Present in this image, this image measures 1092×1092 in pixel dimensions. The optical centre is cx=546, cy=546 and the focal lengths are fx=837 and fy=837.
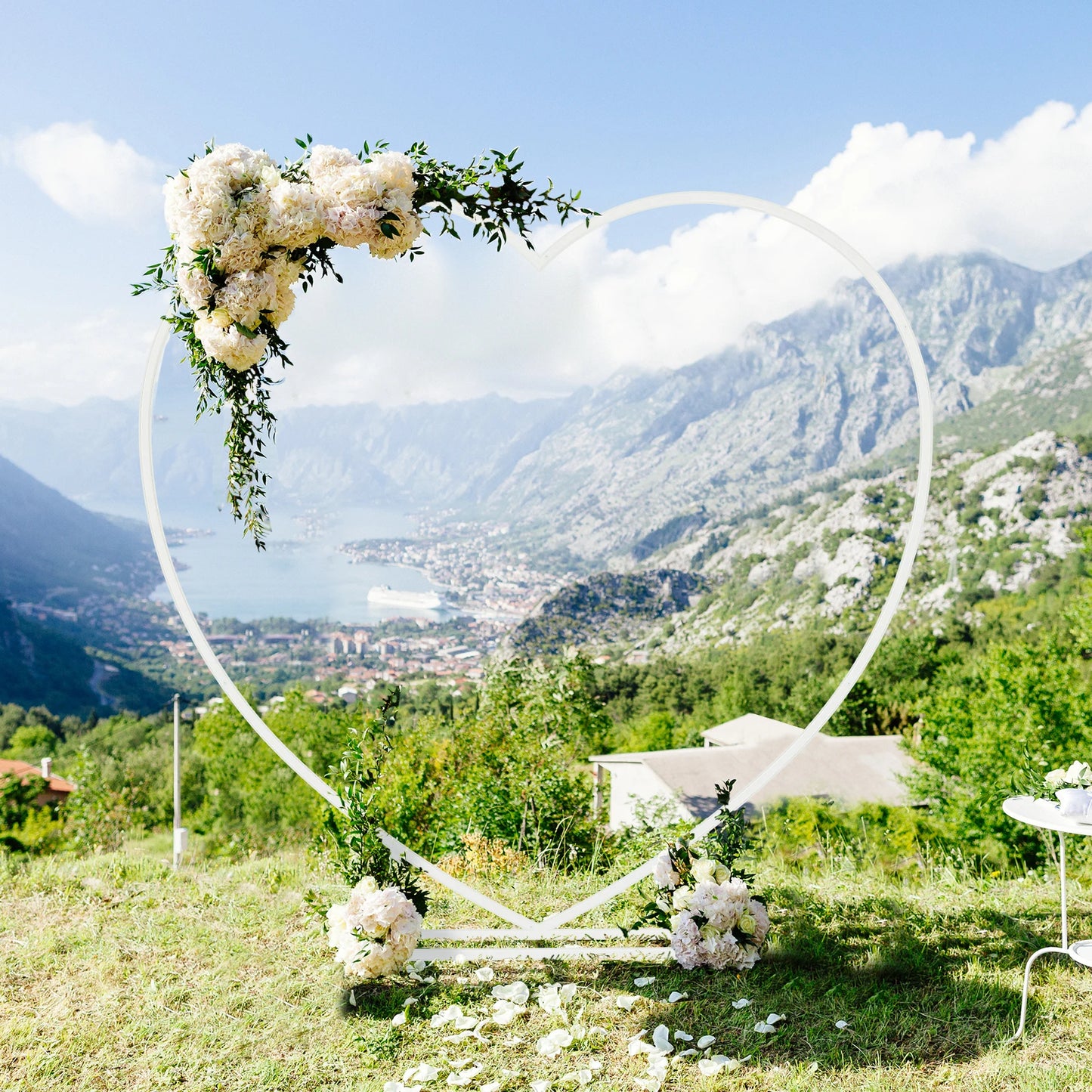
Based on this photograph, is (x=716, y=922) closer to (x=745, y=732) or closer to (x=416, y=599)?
(x=416, y=599)

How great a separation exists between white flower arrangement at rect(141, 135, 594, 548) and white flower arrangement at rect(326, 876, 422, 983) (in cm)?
172

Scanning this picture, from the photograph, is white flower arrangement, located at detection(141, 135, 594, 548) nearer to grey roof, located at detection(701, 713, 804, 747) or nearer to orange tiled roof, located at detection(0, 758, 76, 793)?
grey roof, located at detection(701, 713, 804, 747)

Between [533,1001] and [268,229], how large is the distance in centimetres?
325

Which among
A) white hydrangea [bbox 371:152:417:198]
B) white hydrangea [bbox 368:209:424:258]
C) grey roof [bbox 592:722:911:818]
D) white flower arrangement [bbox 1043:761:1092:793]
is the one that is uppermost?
white hydrangea [bbox 371:152:417:198]

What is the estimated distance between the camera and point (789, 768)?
64.0 ft

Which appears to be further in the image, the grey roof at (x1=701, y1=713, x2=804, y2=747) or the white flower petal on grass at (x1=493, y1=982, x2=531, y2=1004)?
the grey roof at (x1=701, y1=713, x2=804, y2=747)

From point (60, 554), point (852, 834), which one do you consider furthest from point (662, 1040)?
point (60, 554)

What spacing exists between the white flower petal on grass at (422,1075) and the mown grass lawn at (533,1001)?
5 centimetres

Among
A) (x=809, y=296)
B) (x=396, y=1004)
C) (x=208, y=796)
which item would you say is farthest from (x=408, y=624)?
(x=809, y=296)

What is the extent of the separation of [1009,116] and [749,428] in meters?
103

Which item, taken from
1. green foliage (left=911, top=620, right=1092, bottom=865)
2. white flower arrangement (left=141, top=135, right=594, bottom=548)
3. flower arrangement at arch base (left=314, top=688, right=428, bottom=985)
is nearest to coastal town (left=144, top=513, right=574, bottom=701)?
flower arrangement at arch base (left=314, top=688, right=428, bottom=985)

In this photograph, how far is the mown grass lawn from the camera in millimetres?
2973

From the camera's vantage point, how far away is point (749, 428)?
50.6 meters

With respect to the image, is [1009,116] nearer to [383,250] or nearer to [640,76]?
[640,76]
